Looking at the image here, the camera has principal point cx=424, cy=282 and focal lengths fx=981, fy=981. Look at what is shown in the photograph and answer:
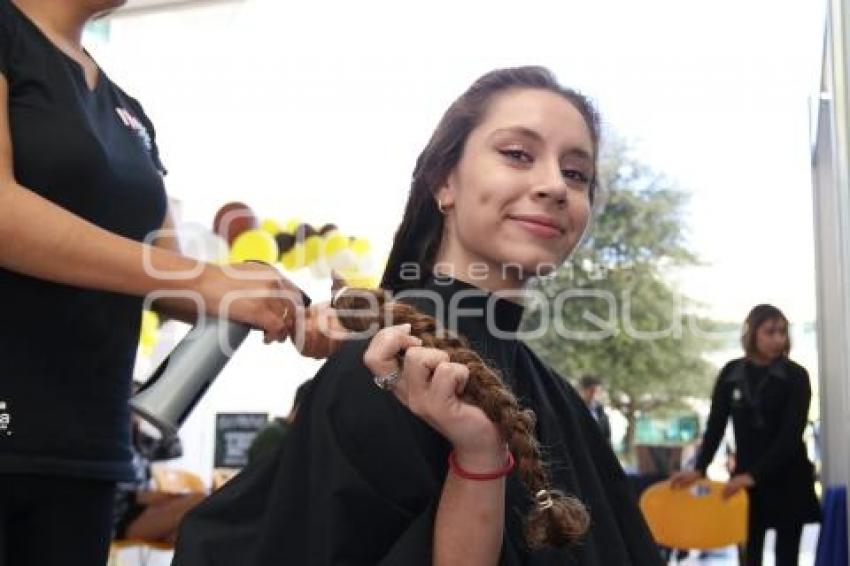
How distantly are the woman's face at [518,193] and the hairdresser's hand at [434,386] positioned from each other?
0.33 metres

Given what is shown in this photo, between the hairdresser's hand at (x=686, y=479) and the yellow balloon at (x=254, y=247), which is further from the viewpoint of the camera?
the yellow balloon at (x=254, y=247)

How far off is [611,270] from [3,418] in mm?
7399

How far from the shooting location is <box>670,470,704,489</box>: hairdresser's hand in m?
4.23

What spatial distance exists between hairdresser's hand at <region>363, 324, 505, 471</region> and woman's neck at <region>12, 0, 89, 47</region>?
1.68 ft

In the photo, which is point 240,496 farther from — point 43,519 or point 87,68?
point 87,68

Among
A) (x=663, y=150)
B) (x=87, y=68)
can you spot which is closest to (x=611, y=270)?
(x=663, y=150)

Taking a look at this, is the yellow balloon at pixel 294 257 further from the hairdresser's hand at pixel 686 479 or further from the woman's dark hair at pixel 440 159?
the woman's dark hair at pixel 440 159

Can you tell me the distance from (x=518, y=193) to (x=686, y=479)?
11.5 feet

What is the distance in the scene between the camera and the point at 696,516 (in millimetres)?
4398

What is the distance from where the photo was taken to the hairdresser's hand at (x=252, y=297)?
0.92m

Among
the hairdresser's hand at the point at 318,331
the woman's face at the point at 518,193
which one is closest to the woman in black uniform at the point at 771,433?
the woman's face at the point at 518,193

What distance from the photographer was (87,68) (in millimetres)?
1056

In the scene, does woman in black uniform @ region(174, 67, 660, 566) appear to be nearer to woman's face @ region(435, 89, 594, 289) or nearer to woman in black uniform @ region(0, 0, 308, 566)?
woman's face @ region(435, 89, 594, 289)

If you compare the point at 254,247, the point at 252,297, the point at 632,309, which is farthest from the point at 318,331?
the point at 632,309
